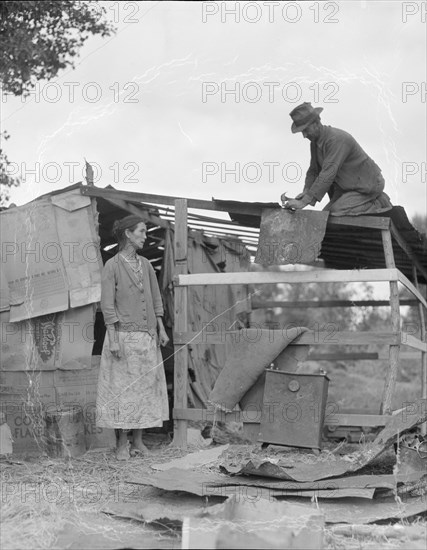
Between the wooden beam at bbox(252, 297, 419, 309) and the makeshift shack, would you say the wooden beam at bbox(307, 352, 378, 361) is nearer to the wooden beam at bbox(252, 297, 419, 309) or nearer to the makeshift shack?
the wooden beam at bbox(252, 297, 419, 309)

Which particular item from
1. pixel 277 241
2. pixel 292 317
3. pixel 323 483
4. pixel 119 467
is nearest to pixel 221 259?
pixel 277 241

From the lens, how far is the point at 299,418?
717 centimetres

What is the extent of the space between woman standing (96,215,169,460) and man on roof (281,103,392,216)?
1.58 metres

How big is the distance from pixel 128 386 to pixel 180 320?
1057mm

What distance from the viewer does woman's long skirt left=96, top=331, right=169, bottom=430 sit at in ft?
24.3

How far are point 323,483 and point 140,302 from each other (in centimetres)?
282

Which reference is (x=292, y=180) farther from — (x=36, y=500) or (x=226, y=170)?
→ (x=36, y=500)

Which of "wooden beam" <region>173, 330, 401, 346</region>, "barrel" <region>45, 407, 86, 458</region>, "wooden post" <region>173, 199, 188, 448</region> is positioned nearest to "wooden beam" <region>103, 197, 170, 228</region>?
"wooden post" <region>173, 199, 188, 448</region>

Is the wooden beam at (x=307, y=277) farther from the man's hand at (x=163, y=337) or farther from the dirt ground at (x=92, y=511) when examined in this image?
the dirt ground at (x=92, y=511)

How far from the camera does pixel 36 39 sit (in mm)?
11594

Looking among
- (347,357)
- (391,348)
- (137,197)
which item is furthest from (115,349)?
(347,357)

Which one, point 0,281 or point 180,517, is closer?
point 180,517

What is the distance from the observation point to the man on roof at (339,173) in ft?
24.8

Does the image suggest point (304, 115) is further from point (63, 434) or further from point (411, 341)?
point (63, 434)
